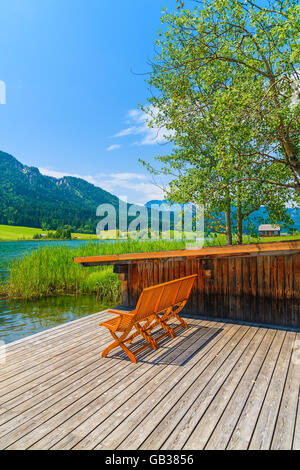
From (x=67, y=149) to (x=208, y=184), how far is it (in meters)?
39.2

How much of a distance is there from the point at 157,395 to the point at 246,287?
329 cm

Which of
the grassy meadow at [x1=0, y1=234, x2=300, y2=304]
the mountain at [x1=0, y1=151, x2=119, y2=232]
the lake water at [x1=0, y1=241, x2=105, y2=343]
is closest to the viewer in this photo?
the lake water at [x1=0, y1=241, x2=105, y2=343]

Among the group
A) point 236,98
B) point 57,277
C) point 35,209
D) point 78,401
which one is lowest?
point 78,401

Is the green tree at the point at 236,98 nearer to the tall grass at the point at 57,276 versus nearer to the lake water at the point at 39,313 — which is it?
the tall grass at the point at 57,276

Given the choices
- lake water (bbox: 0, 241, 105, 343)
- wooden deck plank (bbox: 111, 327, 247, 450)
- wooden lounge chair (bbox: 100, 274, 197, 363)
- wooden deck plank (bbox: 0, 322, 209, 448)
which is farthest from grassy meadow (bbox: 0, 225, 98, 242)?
wooden deck plank (bbox: 0, 322, 209, 448)

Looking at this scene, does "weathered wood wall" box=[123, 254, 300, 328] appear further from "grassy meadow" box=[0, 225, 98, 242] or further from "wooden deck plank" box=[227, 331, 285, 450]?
"grassy meadow" box=[0, 225, 98, 242]

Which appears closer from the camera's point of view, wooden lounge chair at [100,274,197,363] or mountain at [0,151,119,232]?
wooden lounge chair at [100,274,197,363]

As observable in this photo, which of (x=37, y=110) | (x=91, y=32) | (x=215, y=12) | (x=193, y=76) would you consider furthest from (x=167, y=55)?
(x=37, y=110)

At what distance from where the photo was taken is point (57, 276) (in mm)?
11859

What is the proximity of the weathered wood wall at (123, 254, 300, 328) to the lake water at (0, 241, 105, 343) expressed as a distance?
13.5ft

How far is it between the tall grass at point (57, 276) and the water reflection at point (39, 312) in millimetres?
464

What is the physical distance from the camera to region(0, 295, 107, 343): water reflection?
7784mm

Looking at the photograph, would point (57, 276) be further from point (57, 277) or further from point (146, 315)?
point (146, 315)

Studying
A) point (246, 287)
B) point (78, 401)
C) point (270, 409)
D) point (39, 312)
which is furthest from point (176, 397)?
point (39, 312)
